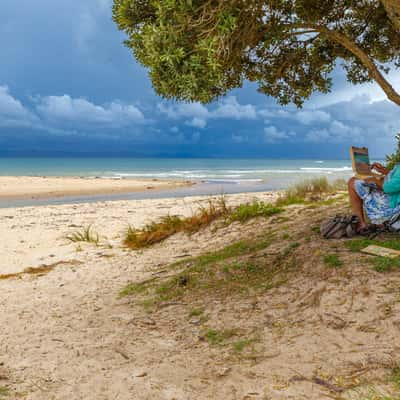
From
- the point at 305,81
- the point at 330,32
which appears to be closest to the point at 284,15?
the point at 330,32

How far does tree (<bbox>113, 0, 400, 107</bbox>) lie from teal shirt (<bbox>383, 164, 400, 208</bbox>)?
6.17 feet

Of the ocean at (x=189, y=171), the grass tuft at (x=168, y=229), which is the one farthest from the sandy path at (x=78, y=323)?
the ocean at (x=189, y=171)

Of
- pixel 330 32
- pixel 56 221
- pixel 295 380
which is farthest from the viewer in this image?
pixel 56 221

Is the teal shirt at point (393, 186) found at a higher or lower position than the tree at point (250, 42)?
lower

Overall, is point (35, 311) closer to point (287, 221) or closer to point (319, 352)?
point (319, 352)

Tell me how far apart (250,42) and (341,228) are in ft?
9.66

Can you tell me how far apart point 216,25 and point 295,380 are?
3629 mm

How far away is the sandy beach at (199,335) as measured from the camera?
3.16 metres

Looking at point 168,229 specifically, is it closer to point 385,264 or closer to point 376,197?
point 376,197

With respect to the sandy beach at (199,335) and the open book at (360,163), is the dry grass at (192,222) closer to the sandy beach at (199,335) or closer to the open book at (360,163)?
the sandy beach at (199,335)

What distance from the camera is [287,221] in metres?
8.02

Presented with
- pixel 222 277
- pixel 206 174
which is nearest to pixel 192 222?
pixel 222 277

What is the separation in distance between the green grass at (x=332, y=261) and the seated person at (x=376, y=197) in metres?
0.88

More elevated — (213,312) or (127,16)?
(127,16)
